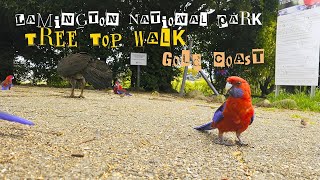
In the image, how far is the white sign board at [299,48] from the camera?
814 cm

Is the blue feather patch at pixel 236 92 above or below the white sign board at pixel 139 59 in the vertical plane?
below

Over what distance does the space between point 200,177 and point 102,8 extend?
9555mm

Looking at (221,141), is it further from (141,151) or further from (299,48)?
(299,48)

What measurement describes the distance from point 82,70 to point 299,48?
16.0 ft

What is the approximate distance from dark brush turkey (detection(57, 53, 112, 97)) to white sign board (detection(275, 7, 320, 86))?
14.2 ft

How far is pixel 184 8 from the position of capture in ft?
37.2

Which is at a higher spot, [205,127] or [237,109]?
[237,109]

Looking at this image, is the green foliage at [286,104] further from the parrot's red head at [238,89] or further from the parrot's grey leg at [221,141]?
the parrot's red head at [238,89]

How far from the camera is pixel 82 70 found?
599cm

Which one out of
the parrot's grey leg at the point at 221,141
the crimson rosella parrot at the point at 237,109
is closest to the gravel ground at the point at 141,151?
the parrot's grey leg at the point at 221,141

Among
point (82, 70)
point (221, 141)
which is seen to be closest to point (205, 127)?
point (221, 141)

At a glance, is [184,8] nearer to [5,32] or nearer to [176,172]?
[5,32]

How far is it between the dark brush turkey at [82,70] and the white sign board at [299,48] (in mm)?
4314

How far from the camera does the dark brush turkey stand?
232 inches
